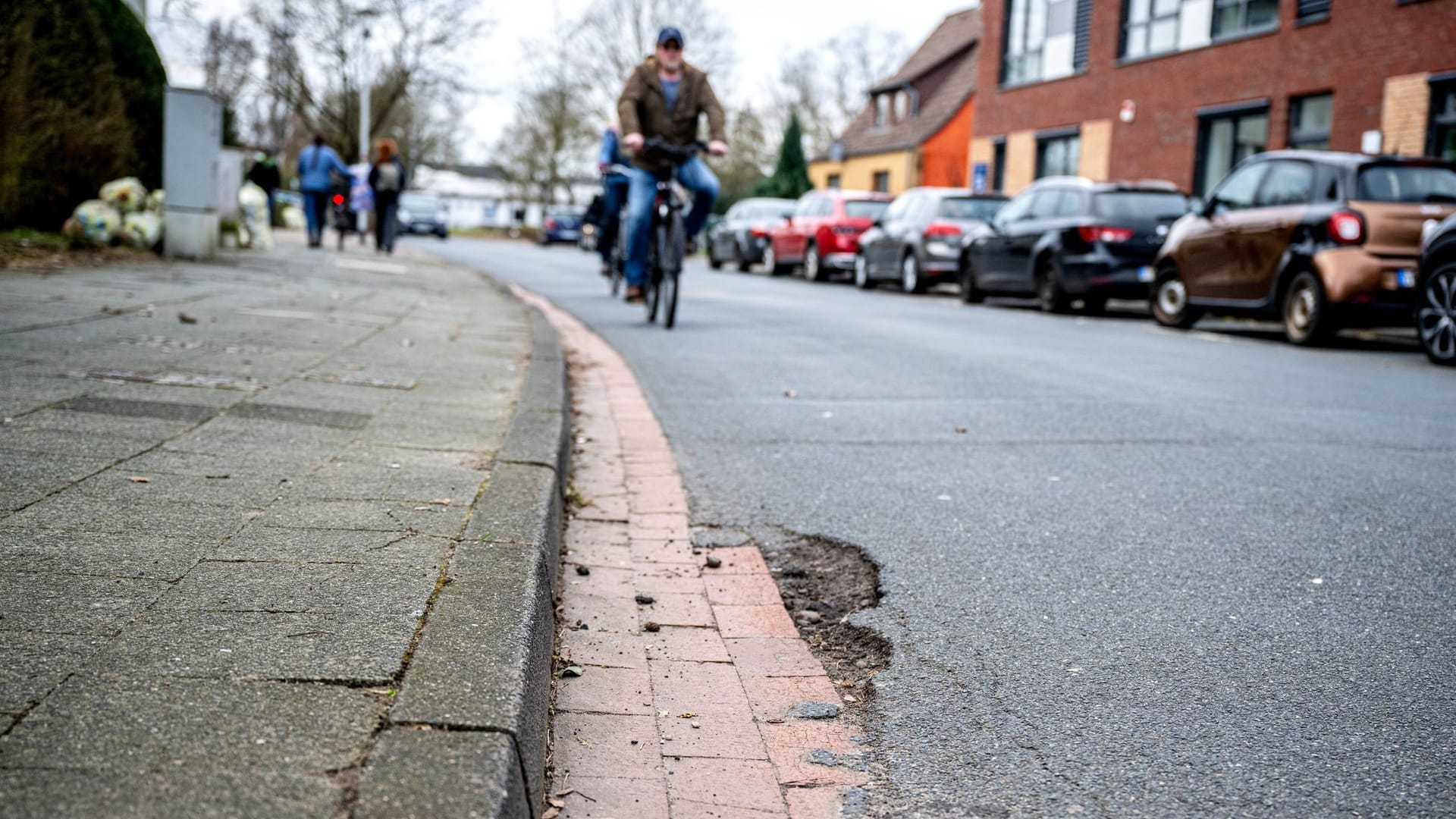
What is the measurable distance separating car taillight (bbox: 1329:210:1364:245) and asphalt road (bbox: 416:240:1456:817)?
246 centimetres

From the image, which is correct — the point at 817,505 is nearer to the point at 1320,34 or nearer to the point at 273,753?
the point at 273,753

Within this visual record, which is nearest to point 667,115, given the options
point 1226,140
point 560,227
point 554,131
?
point 1226,140

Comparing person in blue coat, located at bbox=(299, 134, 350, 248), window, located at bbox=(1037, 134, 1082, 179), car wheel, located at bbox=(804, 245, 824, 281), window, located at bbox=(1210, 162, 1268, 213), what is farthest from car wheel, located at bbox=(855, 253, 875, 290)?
window, located at bbox=(1210, 162, 1268, 213)

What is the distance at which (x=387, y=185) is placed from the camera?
2205 centimetres

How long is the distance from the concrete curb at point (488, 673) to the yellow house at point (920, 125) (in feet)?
130

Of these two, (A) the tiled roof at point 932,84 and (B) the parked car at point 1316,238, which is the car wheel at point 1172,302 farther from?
(A) the tiled roof at point 932,84

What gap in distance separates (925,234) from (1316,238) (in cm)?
880

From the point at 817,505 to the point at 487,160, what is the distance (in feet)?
262

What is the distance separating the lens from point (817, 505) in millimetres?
5047

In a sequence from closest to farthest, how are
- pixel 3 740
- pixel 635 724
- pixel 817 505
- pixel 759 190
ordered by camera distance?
pixel 3 740, pixel 635 724, pixel 817 505, pixel 759 190

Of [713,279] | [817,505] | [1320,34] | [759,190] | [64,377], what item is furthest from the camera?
[759,190]

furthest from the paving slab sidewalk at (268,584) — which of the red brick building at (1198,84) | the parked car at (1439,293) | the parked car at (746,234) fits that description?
the parked car at (746,234)

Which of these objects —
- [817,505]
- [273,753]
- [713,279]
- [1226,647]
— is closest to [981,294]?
[713,279]

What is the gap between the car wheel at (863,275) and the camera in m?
22.8
